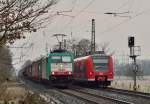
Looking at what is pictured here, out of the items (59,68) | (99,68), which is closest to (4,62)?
(59,68)

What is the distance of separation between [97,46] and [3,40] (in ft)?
373

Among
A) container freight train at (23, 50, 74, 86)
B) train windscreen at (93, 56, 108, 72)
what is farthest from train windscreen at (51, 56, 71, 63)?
train windscreen at (93, 56, 108, 72)

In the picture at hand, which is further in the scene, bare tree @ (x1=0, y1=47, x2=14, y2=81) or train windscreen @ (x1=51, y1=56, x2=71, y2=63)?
train windscreen @ (x1=51, y1=56, x2=71, y2=63)

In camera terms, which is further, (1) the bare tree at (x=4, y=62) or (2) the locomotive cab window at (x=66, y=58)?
(2) the locomotive cab window at (x=66, y=58)

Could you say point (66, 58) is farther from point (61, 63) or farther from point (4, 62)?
point (4, 62)

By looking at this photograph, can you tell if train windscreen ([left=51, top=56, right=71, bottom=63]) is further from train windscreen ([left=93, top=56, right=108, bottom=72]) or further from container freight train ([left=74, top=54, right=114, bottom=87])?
train windscreen ([left=93, top=56, right=108, bottom=72])

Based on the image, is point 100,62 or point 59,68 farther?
point 59,68

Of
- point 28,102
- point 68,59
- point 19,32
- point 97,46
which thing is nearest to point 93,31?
point 68,59

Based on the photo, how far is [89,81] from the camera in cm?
4409

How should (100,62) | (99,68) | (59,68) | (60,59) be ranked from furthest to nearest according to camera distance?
(60,59) < (59,68) < (99,68) < (100,62)

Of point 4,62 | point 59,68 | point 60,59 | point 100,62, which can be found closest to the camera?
point 4,62

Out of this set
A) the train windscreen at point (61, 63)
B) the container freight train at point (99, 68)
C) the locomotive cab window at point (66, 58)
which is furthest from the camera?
the locomotive cab window at point (66, 58)

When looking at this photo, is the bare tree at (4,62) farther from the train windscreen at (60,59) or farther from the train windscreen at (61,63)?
the train windscreen at (60,59)

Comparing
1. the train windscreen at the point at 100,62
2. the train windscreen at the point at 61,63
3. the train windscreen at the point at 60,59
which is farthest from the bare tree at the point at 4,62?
the train windscreen at the point at 100,62
